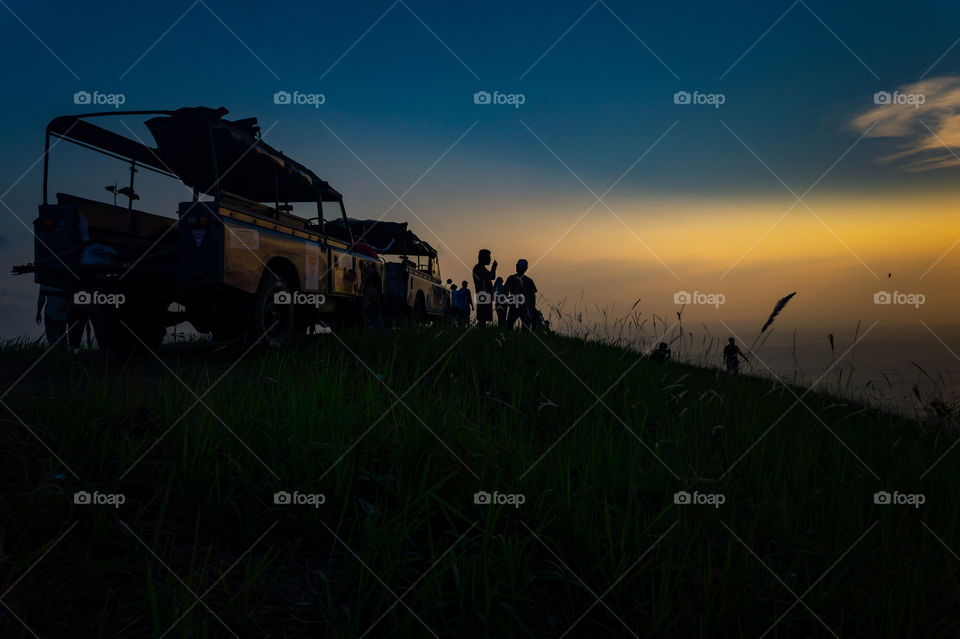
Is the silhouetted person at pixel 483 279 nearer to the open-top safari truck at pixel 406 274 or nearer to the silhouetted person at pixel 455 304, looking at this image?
the open-top safari truck at pixel 406 274

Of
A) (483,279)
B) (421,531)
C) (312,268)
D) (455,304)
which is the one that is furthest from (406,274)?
(421,531)

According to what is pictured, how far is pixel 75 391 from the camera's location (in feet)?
11.0

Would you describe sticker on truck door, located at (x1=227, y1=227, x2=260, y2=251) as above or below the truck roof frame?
below

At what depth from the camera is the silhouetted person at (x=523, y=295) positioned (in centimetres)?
1049

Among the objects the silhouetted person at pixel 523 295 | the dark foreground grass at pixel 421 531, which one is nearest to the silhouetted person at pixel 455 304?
the silhouetted person at pixel 523 295

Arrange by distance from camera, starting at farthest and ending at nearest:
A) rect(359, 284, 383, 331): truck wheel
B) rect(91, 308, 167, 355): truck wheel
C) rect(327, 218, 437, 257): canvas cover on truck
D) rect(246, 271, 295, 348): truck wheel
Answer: rect(327, 218, 437, 257): canvas cover on truck → rect(359, 284, 383, 331): truck wheel → rect(91, 308, 167, 355): truck wheel → rect(246, 271, 295, 348): truck wheel

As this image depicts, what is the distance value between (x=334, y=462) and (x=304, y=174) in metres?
6.68

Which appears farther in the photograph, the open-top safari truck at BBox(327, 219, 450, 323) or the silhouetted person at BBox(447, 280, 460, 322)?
the silhouetted person at BBox(447, 280, 460, 322)

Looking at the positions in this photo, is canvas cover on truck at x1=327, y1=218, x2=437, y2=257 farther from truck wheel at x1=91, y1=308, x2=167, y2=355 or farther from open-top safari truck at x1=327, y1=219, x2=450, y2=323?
truck wheel at x1=91, y1=308, x2=167, y2=355

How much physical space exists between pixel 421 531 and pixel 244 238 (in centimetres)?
491

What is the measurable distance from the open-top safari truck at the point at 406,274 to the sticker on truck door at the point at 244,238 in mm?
3174

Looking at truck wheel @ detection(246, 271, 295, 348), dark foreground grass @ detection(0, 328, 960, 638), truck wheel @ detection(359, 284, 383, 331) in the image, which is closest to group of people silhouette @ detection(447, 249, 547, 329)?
truck wheel @ detection(359, 284, 383, 331)

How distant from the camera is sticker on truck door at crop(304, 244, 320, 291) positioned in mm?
7691

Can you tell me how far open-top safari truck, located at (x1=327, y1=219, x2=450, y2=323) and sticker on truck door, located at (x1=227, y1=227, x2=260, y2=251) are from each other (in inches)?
125
